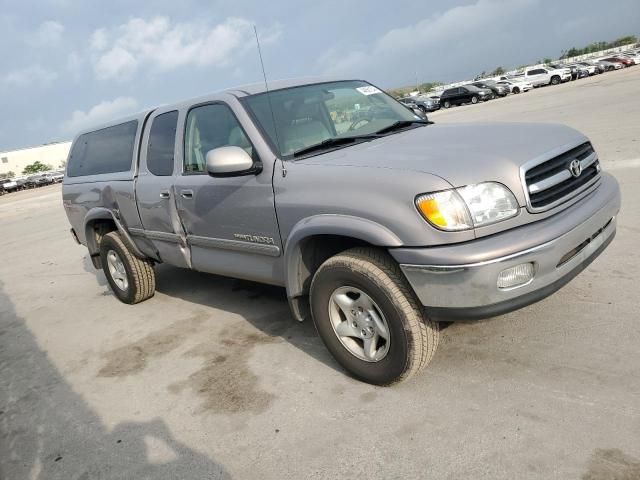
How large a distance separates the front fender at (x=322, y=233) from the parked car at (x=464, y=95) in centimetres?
3519

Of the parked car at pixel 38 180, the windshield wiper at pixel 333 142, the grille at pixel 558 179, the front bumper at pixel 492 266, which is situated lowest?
the parked car at pixel 38 180

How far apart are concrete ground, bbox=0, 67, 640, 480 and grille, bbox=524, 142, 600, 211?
0.96 meters

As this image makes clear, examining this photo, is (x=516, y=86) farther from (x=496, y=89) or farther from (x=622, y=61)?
(x=622, y=61)

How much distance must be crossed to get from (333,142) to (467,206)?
1212 millimetres

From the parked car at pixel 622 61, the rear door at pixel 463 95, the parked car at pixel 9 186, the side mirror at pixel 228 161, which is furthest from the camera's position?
the parked car at pixel 622 61

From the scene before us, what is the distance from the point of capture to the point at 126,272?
538 cm

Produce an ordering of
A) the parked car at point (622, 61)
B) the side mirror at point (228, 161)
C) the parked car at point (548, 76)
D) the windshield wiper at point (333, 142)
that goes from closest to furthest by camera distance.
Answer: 1. the side mirror at point (228, 161)
2. the windshield wiper at point (333, 142)
3. the parked car at point (548, 76)
4. the parked car at point (622, 61)

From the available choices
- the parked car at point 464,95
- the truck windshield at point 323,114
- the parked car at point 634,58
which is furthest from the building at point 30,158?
the truck windshield at point 323,114

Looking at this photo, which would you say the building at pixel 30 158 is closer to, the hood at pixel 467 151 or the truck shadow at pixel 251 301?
the truck shadow at pixel 251 301

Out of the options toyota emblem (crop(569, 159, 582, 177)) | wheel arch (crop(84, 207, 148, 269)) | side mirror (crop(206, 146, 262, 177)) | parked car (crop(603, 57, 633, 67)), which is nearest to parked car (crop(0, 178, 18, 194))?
wheel arch (crop(84, 207, 148, 269))

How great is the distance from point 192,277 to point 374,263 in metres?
3.77

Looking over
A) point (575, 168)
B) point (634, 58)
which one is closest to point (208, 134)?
point (575, 168)

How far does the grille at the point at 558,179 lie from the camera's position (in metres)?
2.77

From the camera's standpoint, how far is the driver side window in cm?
371
